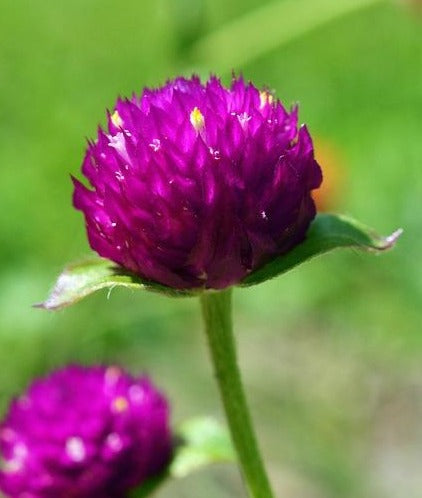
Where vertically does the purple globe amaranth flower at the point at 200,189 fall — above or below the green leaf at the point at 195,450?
above

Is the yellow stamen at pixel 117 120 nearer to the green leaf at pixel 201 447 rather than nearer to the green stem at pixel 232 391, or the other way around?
the green stem at pixel 232 391

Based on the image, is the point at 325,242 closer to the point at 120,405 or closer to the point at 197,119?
the point at 197,119

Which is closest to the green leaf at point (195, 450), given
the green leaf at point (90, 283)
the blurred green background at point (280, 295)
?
the green leaf at point (90, 283)

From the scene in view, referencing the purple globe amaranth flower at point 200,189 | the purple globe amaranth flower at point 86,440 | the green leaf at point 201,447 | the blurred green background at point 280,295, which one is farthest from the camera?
the blurred green background at point 280,295

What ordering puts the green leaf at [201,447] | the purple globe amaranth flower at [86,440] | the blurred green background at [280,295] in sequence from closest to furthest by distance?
the green leaf at [201,447], the purple globe amaranth flower at [86,440], the blurred green background at [280,295]

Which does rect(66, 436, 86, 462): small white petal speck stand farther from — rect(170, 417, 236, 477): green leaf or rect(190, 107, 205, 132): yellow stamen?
rect(190, 107, 205, 132): yellow stamen

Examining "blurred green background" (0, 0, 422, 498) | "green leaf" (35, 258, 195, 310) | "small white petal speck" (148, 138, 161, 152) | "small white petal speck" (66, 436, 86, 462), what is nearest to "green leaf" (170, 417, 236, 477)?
"small white petal speck" (66, 436, 86, 462)
